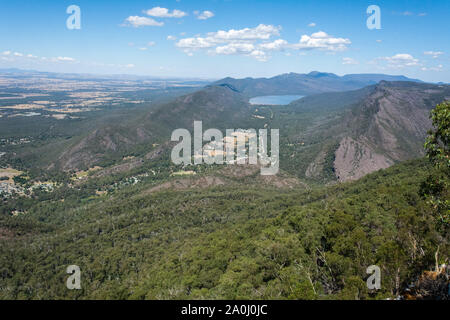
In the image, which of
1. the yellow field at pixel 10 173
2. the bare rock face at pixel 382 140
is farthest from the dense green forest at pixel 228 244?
the yellow field at pixel 10 173

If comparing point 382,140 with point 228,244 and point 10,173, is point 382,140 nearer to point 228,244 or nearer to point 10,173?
Answer: point 228,244

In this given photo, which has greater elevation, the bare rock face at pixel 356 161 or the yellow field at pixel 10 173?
the bare rock face at pixel 356 161

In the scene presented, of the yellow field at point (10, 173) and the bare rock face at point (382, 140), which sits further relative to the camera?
the yellow field at point (10, 173)

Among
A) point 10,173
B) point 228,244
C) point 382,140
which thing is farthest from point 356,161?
point 10,173

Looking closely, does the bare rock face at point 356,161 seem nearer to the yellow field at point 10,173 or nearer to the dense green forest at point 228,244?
the dense green forest at point 228,244

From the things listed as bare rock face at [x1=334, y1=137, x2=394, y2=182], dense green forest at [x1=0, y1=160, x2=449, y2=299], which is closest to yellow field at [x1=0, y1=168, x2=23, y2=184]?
dense green forest at [x1=0, y1=160, x2=449, y2=299]

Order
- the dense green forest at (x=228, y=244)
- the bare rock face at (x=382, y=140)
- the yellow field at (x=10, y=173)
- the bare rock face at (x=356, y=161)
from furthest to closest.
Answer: the yellow field at (x=10, y=173)
the bare rock face at (x=382, y=140)
the bare rock face at (x=356, y=161)
the dense green forest at (x=228, y=244)

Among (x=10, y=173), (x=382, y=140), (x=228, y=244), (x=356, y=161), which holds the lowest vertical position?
(x=10, y=173)
